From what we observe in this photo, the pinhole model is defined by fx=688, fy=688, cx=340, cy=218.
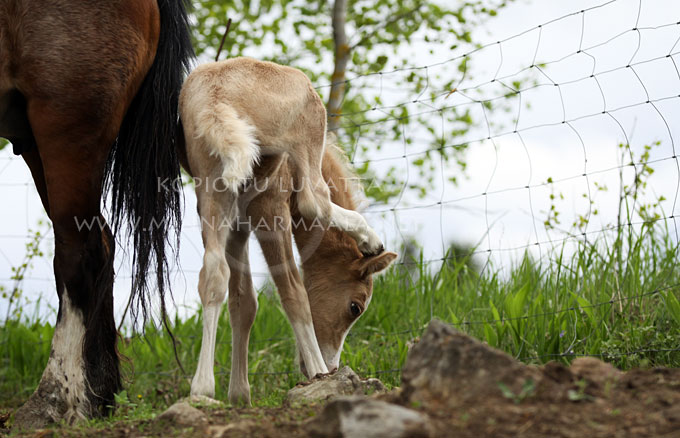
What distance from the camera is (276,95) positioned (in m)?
3.30

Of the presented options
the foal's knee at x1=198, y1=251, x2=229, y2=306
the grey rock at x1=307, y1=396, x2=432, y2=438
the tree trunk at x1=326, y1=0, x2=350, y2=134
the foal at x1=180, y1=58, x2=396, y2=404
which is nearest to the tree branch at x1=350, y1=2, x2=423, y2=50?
the tree trunk at x1=326, y1=0, x2=350, y2=134

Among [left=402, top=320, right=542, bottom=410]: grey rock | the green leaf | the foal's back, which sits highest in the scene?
the foal's back

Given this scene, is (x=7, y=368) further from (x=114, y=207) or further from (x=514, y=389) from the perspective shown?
(x=514, y=389)

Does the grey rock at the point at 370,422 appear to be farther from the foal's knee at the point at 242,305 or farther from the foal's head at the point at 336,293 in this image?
the foal's head at the point at 336,293

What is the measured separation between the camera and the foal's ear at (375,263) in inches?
154

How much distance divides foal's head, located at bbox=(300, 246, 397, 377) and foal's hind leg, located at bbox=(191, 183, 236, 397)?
1180mm

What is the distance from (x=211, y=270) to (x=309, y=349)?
84 centimetres

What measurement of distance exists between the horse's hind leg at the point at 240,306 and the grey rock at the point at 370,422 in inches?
79.2

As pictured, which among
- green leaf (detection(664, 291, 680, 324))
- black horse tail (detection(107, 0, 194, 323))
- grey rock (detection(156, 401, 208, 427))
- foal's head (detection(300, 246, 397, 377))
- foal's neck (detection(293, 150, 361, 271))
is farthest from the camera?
foal's neck (detection(293, 150, 361, 271))

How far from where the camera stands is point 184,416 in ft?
7.55

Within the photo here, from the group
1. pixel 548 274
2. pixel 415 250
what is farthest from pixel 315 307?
pixel 415 250

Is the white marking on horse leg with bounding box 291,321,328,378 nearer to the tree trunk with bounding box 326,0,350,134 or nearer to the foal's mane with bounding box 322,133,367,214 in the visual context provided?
the foal's mane with bounding box 322,133,367,214

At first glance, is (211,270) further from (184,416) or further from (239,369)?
(239,369)

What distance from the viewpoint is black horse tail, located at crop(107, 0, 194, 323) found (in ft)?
11.0
